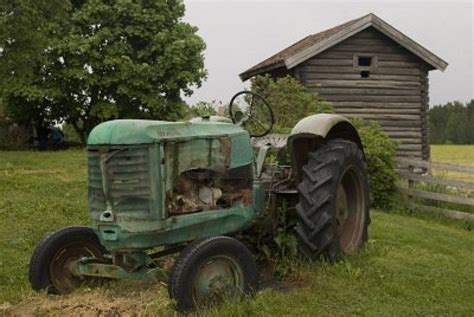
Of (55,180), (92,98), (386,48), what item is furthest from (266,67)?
(55,180)

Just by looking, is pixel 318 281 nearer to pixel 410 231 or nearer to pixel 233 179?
pixel 233 179

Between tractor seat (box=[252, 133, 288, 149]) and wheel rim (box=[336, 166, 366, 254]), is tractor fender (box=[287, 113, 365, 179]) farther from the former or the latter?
wheel rim (box=[336, 166, 366, 254])

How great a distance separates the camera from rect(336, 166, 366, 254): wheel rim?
658 centimetres

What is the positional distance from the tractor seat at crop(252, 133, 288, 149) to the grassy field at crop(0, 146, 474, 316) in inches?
53.3

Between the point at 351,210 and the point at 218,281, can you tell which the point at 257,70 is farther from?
the point at 218,281

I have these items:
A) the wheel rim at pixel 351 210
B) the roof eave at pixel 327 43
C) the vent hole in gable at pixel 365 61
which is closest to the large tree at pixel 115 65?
the roof eave at pixel 327 43

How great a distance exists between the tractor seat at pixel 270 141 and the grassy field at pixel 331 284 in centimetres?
135

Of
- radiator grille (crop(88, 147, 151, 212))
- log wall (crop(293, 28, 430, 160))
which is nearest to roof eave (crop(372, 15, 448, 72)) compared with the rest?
log wall (crop(293, 28, 430, 160))

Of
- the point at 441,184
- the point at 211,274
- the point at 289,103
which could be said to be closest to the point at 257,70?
the point at 289,103

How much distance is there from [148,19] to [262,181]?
57.7ft

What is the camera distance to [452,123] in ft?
263

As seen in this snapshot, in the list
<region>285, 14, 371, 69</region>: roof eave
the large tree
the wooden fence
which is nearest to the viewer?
the wooden fence

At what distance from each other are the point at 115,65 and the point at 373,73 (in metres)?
8.70

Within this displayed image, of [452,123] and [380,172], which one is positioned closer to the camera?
[380,172]
